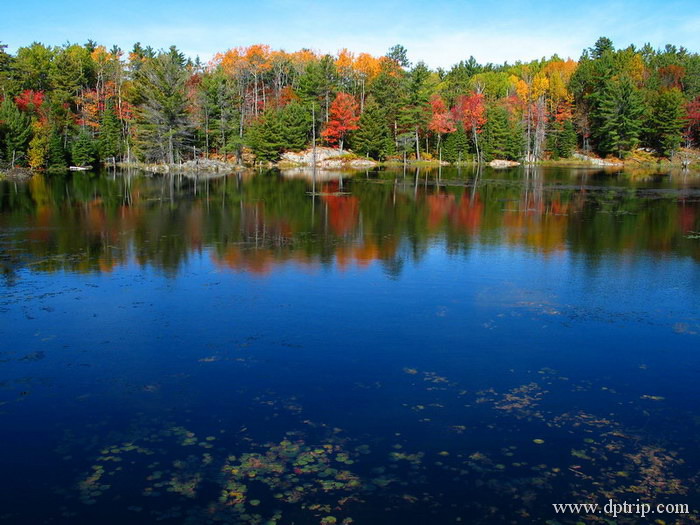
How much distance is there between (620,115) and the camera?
7631 centimetres

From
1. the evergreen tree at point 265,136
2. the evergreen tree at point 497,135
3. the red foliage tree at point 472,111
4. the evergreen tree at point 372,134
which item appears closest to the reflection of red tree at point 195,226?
the evergreen tree at point 265,136

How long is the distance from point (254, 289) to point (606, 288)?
335 inches

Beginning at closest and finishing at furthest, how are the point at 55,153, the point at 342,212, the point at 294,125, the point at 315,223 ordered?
the point at 315,223
the point at 342,212
the point at 55,153
the point at 294,125

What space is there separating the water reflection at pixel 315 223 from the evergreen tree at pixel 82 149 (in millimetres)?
23233

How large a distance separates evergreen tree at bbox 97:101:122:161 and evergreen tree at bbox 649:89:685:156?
68417 millimetres

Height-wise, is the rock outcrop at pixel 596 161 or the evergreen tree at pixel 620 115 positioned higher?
the evergreen tree at pixel 620 115

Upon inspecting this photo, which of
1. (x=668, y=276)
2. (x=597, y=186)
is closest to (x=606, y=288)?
(x=668, y=276)

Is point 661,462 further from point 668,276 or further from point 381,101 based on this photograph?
point 381,101

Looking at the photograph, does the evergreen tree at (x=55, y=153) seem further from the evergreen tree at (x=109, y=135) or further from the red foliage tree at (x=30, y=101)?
the evergreen tree at (x=109, y=135)

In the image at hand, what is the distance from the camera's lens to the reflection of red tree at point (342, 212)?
22.9 m

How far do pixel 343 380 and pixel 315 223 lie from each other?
15.4 m

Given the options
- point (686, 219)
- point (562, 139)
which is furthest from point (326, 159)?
point (686, 219)

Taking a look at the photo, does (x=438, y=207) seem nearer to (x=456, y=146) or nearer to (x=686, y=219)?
(x=686, y=219)

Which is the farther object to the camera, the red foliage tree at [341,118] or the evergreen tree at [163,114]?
the red foliage tree at [341,118]
